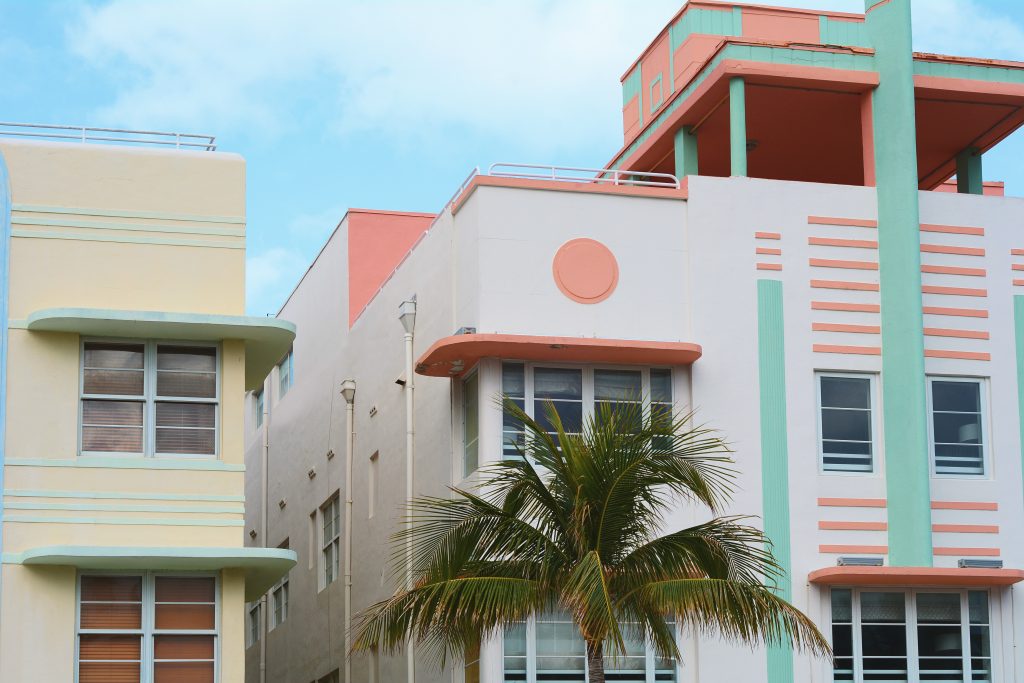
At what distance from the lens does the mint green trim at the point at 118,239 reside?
22.5 metres

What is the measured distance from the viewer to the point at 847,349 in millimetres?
26703

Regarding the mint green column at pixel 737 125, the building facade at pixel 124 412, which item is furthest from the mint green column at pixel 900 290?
the building facade at pixel 124 412

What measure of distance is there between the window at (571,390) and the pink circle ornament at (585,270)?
1.13 m

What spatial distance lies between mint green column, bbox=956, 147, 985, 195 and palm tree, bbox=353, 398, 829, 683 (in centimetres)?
1227

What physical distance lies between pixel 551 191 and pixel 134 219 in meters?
Answer: 6.43

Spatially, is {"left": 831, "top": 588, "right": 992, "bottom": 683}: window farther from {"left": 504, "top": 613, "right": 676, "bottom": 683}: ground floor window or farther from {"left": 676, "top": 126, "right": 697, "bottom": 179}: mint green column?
{"left": 676, "top": 126, "right": 697, "bottom": 179}: mint green column

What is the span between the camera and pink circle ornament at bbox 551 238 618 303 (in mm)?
25969

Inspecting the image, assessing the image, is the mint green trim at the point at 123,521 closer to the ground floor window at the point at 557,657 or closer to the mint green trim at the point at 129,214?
the mint green trim at the point at 129,214

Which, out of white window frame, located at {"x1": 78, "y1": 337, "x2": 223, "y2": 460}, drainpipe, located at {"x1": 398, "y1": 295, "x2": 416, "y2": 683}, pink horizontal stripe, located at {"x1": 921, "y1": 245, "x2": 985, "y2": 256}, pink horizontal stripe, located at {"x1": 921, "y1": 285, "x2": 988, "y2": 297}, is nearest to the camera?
white window frame, located at {"x1": 78, "y1": 337, "x2": 223, "y2": 460}

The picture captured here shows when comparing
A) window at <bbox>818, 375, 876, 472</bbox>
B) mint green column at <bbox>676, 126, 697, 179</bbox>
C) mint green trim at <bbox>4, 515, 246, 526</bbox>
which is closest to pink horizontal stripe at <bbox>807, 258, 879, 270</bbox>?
window at <bbox>818, 375, 876, 472</bbox>

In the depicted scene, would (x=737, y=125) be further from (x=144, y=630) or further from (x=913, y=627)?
(x=144, y=630)

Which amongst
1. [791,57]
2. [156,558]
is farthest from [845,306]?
[156,558]

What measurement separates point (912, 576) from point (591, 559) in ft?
26.3

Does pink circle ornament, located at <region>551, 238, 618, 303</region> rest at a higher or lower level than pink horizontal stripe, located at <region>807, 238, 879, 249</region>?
lower
